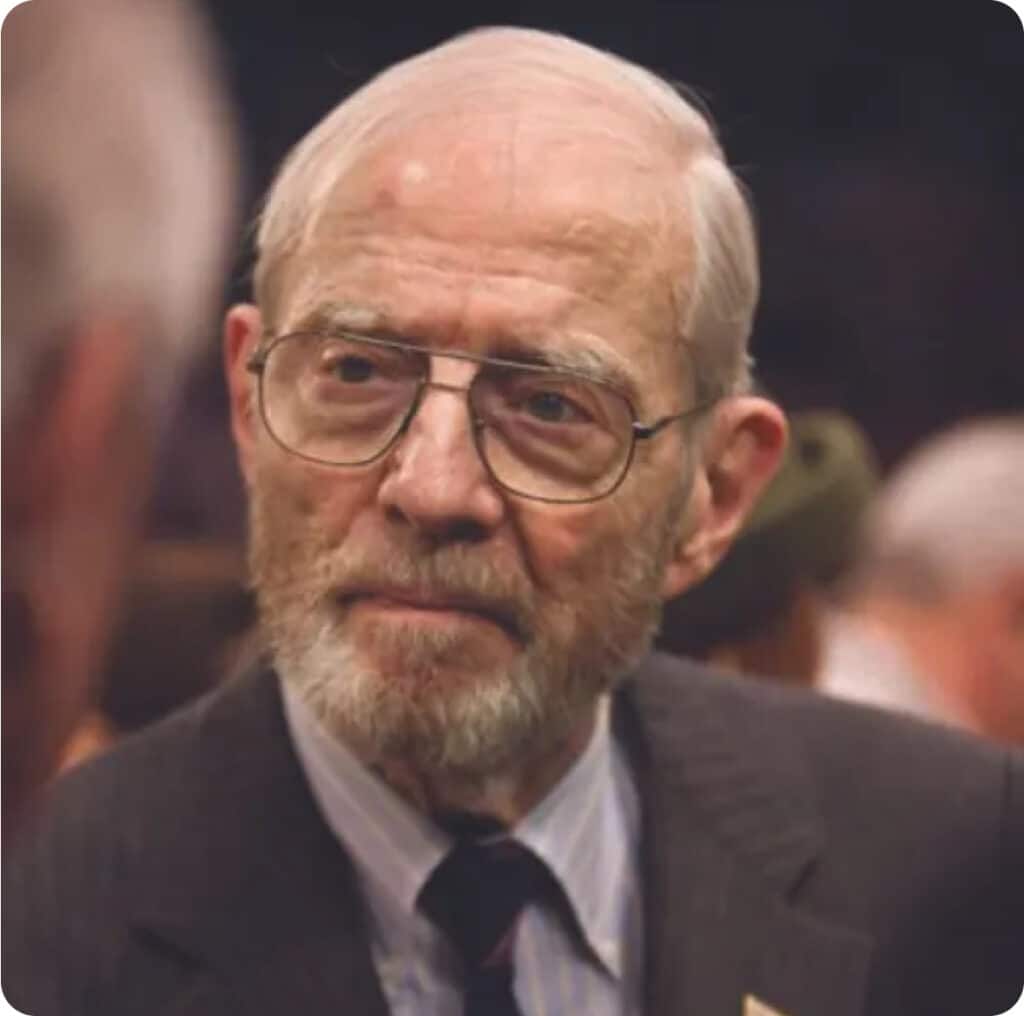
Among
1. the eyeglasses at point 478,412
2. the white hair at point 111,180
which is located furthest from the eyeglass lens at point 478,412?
the white hair at point 111,180

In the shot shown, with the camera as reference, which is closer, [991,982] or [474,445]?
[474,445]

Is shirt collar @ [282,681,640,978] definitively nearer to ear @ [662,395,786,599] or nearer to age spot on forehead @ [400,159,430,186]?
ear @ [662,395,786,599]

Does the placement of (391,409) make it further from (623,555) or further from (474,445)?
(623,555)

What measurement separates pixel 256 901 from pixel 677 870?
0.86 feet

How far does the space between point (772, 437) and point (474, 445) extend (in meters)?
0.22

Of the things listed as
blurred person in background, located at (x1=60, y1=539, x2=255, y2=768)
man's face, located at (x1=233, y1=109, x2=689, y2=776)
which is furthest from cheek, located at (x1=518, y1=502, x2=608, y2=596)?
blurred person in background, located at (x1=60, y1=539, x2=255, y2=768)

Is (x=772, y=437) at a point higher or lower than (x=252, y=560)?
higher

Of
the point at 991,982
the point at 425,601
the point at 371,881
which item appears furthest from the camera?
the point at 991,982

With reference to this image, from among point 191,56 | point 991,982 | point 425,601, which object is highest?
point 191,56

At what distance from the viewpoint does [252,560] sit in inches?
46.4

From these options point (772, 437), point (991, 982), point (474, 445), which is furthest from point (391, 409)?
point (991, 982)

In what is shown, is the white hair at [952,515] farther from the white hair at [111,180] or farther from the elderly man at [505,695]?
the white hair at [111,180]

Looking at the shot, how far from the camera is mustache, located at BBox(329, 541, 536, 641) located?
1.06 metres

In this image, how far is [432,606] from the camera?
1.07 m
